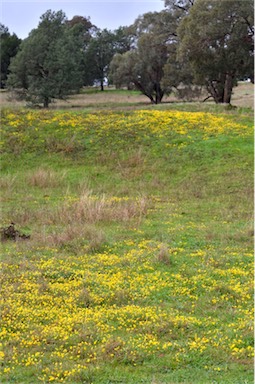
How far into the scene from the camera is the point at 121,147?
24.6 m

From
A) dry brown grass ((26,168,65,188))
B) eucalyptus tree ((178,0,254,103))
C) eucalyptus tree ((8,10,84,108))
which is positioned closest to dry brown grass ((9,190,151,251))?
dry brown grass ((26,168,65,188))

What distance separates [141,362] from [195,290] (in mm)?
2653

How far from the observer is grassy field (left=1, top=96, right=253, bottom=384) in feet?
19.3

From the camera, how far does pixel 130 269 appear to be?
9.24 metres

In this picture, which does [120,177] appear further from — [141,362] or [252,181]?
[141,362]

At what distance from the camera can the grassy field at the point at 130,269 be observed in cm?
588

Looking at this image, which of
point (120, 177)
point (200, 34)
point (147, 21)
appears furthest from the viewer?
point (147, 21)

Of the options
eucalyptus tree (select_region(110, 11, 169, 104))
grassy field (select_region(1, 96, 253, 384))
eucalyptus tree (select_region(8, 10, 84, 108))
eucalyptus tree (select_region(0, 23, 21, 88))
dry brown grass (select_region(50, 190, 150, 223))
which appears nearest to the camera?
grassy field (select_region(1, 96, 253, 384))

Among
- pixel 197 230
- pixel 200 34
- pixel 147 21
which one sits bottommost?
pixel 197 230

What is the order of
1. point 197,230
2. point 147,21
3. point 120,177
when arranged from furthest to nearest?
1. point 147,21
2. point 120,177
3. point 197,230

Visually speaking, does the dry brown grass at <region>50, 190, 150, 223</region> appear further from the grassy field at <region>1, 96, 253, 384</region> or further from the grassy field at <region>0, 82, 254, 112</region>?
the grassy field at <region>0, 82, 254, 112</region>

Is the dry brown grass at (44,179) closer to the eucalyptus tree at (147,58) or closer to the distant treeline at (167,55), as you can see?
the distant treeline at (167,55)

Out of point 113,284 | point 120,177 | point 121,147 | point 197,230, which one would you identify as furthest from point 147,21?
point 113,284

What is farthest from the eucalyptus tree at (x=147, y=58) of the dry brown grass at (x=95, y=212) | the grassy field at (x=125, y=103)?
the dry brown grass at (x=95, y=212)
